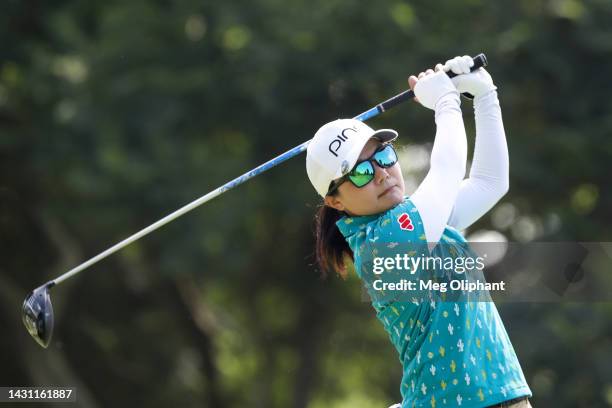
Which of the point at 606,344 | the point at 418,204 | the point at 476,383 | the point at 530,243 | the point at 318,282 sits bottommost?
the point at 476,383

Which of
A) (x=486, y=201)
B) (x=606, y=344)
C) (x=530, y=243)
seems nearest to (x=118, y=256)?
(x=530, y=243)

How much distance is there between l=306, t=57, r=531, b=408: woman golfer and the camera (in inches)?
135

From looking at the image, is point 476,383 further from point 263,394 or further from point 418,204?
point 263,394

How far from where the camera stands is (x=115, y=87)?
1152 cm

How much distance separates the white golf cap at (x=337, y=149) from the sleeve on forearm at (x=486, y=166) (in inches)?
12.8

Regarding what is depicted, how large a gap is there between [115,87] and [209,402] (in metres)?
6.46

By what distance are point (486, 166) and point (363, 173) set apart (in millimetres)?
466

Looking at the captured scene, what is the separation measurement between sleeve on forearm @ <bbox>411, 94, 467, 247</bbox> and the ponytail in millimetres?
473

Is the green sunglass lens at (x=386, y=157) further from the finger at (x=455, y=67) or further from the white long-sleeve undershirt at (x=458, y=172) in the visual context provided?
the finger at (x=455, y=67)

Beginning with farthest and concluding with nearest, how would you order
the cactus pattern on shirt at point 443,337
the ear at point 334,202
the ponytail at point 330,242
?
the ponytail at point 330,242, the ear at point 334,202, the cactus pattern on shirt at point 443,337

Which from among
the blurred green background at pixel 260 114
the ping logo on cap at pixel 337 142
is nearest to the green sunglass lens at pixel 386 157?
the ping logo on cap at pixel 337 142

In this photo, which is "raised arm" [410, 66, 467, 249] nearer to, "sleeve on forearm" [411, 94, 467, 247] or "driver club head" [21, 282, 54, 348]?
"sleeve on forearm" [411, 94, 467, 247]

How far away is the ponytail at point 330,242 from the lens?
154 inches

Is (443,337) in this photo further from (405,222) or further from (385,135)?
(385,135)
